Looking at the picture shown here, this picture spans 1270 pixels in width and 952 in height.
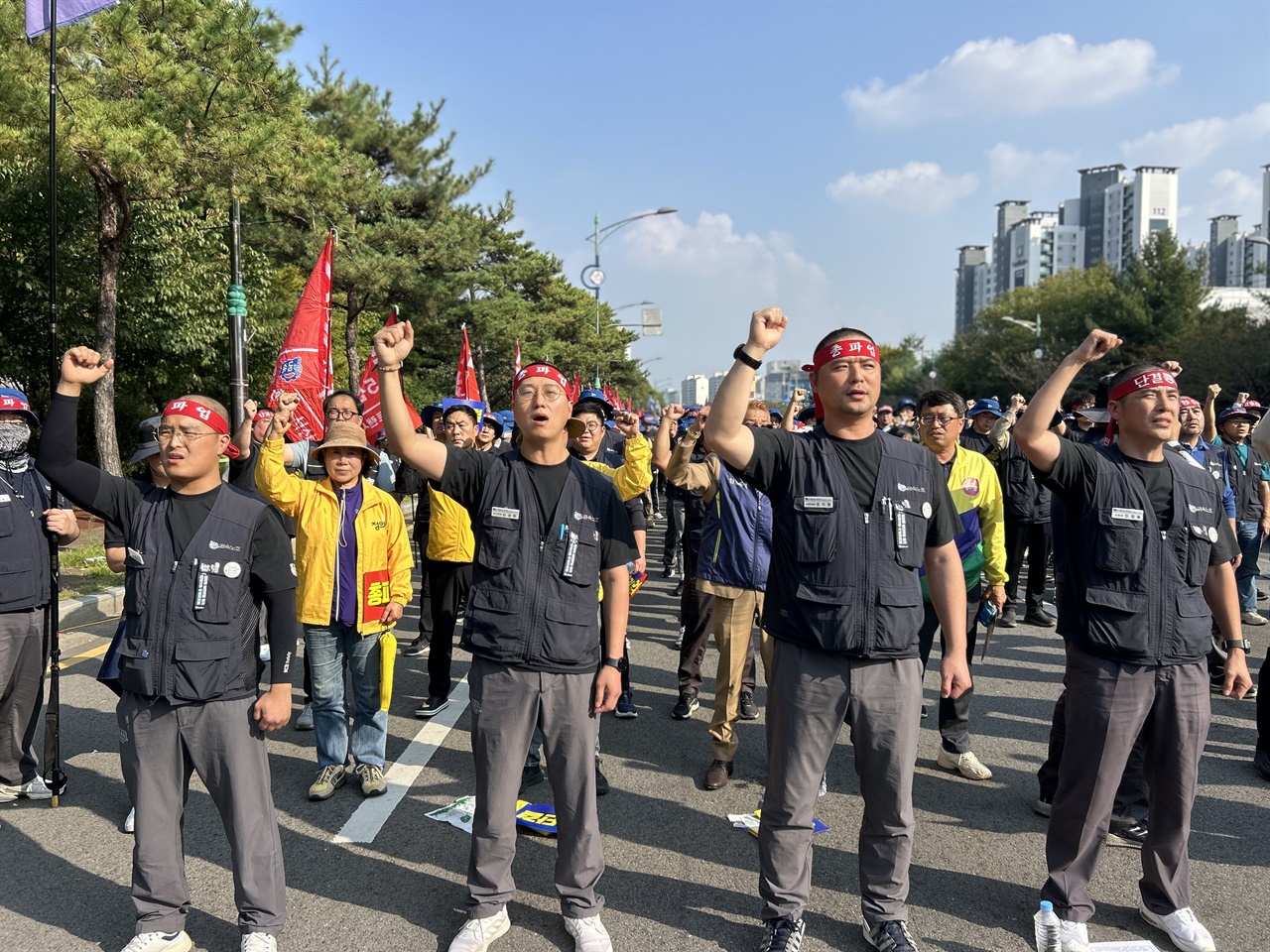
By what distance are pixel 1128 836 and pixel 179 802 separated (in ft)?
13.3

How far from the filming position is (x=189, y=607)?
3393 mm

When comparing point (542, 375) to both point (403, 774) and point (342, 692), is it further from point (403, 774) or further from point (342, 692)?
point (403, 774)

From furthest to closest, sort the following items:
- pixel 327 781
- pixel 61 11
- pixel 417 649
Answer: pixel 417 649, pixel 61 11, pixel 327 781

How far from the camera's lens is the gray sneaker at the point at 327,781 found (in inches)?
191

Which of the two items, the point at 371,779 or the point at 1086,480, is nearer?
the point at 1086,480

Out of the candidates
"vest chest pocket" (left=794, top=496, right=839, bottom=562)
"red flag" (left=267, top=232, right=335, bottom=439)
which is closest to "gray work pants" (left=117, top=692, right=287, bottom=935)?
"vest chest pocket" (left=794, top=496, right=839, bottom=562)

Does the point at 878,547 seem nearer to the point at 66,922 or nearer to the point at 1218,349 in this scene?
the point at 66,922

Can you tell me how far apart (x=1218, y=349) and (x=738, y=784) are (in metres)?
36.1

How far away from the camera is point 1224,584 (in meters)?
3.81

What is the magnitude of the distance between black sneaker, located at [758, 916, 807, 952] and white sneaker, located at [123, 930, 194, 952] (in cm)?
203

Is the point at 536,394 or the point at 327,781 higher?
the point at 536,394

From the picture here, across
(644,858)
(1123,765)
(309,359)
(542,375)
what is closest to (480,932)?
(644,858)

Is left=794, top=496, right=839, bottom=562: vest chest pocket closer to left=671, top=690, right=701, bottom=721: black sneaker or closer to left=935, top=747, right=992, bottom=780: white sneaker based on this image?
left=935, top=747, right=992, bottom=780: white sneaker

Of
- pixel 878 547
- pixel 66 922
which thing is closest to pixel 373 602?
pixel 66 922
